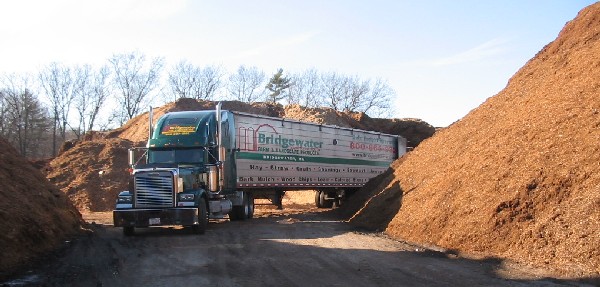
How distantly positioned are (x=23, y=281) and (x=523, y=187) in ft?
32.7

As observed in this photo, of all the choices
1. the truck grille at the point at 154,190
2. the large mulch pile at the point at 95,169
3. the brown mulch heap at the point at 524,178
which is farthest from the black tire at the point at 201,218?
the large mulch pile at the point at 95,169

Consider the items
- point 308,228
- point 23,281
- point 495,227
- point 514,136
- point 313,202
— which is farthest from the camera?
point 313,202

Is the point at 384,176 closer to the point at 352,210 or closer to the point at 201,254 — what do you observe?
the point at 352,210

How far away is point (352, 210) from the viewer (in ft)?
73.3

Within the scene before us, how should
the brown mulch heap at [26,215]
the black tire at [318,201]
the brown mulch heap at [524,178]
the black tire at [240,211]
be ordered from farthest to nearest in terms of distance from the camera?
the black tire at [318,201] < the black tire at [240,211] < the brown mulch heap at [26,215] < the brown mulch heap at [524,178]

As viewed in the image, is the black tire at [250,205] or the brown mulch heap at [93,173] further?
the brown mulch heap at [93,173]

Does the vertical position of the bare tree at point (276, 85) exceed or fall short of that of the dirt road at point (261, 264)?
it exceeds it

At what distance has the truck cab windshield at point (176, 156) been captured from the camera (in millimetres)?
17281

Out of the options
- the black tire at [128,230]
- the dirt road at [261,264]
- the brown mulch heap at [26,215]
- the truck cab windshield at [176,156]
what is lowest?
the dirt road at [261,264]

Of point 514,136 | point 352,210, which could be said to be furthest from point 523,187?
point 352,210

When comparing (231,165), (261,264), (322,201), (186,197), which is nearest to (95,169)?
(322,201)

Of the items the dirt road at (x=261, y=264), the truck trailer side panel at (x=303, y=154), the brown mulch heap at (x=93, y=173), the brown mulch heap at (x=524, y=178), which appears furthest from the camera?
the brown mulch heap at (x=93, y=173)

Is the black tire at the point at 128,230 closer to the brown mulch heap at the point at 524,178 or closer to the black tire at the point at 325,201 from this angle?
the brown mulch heap at the point at 524,178

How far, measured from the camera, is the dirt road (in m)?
8.98
